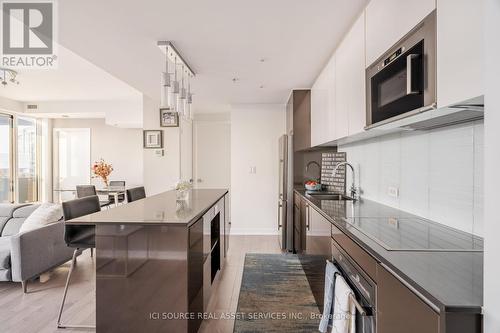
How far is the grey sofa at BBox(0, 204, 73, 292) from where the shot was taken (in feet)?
8.60

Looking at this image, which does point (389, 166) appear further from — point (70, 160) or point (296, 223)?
point (70, 160)

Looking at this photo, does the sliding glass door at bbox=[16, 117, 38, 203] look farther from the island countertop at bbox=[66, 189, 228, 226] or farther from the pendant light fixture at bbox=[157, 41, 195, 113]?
the island countertop at bbox=[66, 189, 228, 226]

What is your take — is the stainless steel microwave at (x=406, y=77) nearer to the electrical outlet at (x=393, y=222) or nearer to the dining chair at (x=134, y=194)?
the electrical outlet at (x=393, y=222)

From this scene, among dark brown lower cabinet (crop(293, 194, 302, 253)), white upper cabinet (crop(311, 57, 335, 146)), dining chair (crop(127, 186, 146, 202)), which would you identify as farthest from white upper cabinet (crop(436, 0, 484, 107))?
dining chair (crop(127, 186, 146, 202))

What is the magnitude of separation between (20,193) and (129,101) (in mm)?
3149

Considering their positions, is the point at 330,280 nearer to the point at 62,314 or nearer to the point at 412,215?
the point at 412,215

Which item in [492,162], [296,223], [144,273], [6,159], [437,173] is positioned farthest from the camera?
[6,159]

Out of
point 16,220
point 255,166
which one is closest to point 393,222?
point 255,166

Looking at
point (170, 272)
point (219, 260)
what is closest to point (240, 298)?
point (219, 260)

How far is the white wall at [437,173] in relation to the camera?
4.28 feet

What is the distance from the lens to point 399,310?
901 millimetres

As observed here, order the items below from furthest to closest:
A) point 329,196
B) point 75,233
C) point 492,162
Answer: point 329,196 < point 75,233 < point 492,162

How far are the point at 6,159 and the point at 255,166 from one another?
5162mm

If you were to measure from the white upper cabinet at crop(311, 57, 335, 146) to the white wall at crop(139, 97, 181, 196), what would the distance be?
2.58m
